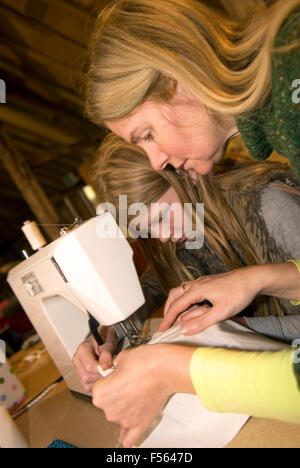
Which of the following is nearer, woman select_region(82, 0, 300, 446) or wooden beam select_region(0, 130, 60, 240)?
woman select_region(82, 0, 300, 446)

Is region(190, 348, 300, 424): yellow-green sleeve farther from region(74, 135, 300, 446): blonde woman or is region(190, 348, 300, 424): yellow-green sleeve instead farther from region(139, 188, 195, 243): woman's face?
region(139, 188, 195, 243): woman's face

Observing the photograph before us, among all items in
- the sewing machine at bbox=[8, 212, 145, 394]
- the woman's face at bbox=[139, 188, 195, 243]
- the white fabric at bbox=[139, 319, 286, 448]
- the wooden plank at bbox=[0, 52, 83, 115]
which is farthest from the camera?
the wooden plank at bbox=[0, 52, 83, 115]

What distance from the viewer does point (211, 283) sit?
2.32ft

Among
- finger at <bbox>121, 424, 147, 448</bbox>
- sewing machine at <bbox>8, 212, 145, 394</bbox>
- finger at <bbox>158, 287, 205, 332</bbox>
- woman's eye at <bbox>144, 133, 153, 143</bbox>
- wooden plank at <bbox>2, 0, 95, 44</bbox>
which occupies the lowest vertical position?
finger at <bbox>121, 424, 147, 448</bbox>

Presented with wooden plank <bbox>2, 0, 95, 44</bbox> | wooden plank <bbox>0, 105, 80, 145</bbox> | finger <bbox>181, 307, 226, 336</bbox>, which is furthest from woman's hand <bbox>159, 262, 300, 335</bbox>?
wooden plank <bbox>0, 105, 80, 145</bbox>

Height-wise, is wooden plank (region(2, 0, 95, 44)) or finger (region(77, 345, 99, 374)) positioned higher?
wooden plank (region(2, 0, 95, 44))

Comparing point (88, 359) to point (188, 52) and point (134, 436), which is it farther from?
point (188, 52)

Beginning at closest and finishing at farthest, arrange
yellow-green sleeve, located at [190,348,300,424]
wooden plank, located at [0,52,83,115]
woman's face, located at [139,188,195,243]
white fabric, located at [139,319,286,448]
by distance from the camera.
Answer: yellow-green sleeve, located at [190,348,300,424], white fabric, located at [139,319,286,448], woman's face, located at [139,188,195,243], wooden plank, located at [0,52,83,115]

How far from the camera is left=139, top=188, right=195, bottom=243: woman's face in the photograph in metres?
1.11

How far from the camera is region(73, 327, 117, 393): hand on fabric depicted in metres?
0.80

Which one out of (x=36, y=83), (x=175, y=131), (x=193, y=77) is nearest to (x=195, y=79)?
(x=193, y=77)

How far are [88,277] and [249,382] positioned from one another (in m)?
0.35

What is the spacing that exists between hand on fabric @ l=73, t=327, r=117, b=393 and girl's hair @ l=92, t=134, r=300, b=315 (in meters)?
0.43

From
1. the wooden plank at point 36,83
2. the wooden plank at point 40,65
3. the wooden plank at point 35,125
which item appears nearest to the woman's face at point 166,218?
the wooden plank at point 40,65
